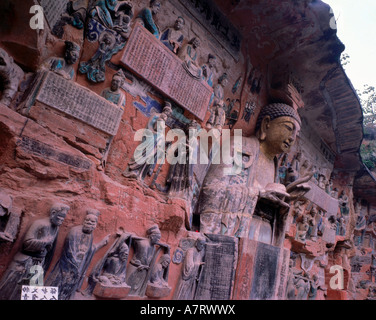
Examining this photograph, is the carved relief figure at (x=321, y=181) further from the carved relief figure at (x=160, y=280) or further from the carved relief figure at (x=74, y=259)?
the carved relief figure at (x=74, y=259)

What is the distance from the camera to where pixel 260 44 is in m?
5.67

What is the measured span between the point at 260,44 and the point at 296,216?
4.16 metres

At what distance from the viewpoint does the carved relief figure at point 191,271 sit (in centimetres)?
391

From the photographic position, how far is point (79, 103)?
3.14m

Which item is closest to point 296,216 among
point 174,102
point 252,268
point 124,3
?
point 252,268

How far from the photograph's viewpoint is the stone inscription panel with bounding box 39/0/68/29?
2.90m

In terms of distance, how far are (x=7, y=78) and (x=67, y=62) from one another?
60cm

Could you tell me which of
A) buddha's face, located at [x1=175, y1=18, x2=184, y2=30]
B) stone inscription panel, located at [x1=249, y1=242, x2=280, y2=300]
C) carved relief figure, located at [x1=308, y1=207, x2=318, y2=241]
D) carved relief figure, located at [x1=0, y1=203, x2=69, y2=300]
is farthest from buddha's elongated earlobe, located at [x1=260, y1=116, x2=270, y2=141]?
carved relief figure, located at [x1=0, y1=203, x2=69, y2=300]

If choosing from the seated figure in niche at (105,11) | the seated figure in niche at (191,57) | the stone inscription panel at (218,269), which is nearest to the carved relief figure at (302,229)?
the stone inscription panel at (218,269)

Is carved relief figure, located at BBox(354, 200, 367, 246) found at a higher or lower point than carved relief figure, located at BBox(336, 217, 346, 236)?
higher

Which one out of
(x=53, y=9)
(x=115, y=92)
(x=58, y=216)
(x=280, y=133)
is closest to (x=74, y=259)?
(x=58, y=216)

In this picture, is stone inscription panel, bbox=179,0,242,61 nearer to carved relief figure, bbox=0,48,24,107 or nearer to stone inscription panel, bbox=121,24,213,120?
stone inscription panel, bbox=121,24,213,120

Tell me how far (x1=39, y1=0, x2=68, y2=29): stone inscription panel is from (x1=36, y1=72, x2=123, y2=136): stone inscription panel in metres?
0.57

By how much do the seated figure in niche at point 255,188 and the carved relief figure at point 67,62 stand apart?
2806mm
